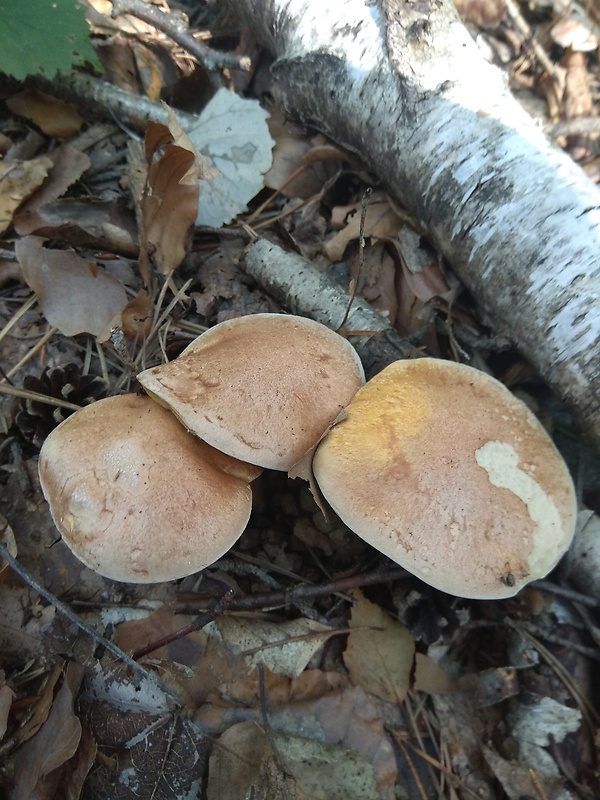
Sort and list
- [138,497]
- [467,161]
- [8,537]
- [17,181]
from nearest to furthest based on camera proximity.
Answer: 1. [138,497]
2. [8,537]
3. [467,161]
4. [17,181]

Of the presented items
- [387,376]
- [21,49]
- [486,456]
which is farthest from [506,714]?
[21,49]

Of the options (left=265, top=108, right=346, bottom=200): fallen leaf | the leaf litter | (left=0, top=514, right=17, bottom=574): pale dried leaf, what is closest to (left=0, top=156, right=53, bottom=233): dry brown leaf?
the leaf litter

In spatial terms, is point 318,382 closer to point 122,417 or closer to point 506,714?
point 122,417

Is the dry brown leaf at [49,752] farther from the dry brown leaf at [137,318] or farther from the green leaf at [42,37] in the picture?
the green leaf at [42,37]

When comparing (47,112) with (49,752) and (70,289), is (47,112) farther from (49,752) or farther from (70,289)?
(49,752)

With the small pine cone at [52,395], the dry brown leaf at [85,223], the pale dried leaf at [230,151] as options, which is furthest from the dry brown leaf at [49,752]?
the pale dried leaf at [230,151]

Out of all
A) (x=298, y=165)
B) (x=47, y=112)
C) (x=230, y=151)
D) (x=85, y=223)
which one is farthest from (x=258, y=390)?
(x=47, y=112)
